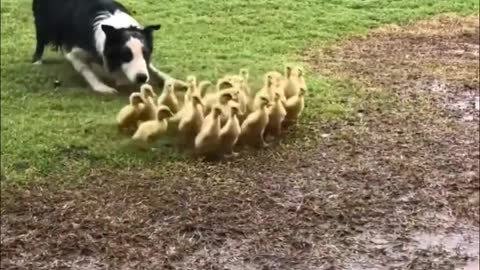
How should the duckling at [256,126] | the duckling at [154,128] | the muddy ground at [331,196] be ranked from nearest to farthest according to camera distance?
the muddy ground at [331,196] < the duckling at [154,128] < the duckling at [256,126]

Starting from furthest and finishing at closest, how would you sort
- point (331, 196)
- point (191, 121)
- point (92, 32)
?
1. point (92, 32)
2. point (191, 121)
3. point (331, 196)

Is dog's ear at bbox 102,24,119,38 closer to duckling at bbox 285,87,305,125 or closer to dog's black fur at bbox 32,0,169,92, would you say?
dog's black fur at bbox 32,0,169,92

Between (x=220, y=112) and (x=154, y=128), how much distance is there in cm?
11

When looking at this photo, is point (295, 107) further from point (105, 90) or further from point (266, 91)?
point (105, 90)

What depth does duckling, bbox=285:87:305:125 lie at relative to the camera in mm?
1515

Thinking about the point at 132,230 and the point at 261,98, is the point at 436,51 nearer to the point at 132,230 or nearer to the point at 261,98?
the point at 261,98

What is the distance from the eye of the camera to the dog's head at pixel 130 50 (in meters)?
1.45

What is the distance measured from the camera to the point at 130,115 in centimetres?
141

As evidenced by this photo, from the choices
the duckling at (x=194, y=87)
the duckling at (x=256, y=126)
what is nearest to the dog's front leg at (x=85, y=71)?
the duckling at (x=194, y=87)

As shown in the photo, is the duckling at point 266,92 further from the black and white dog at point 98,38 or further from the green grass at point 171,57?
the black and white dog at point 98,38

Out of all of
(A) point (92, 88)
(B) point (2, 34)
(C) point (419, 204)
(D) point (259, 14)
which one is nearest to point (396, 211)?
(C) point (419, 204)

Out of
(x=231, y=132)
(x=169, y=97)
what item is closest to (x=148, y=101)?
(x=169, y=97)

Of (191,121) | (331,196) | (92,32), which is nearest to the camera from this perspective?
(331,196)

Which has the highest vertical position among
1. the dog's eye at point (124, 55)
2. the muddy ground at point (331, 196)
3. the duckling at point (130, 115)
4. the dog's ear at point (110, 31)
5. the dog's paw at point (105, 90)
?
the dog's ear at point (110, 31)
